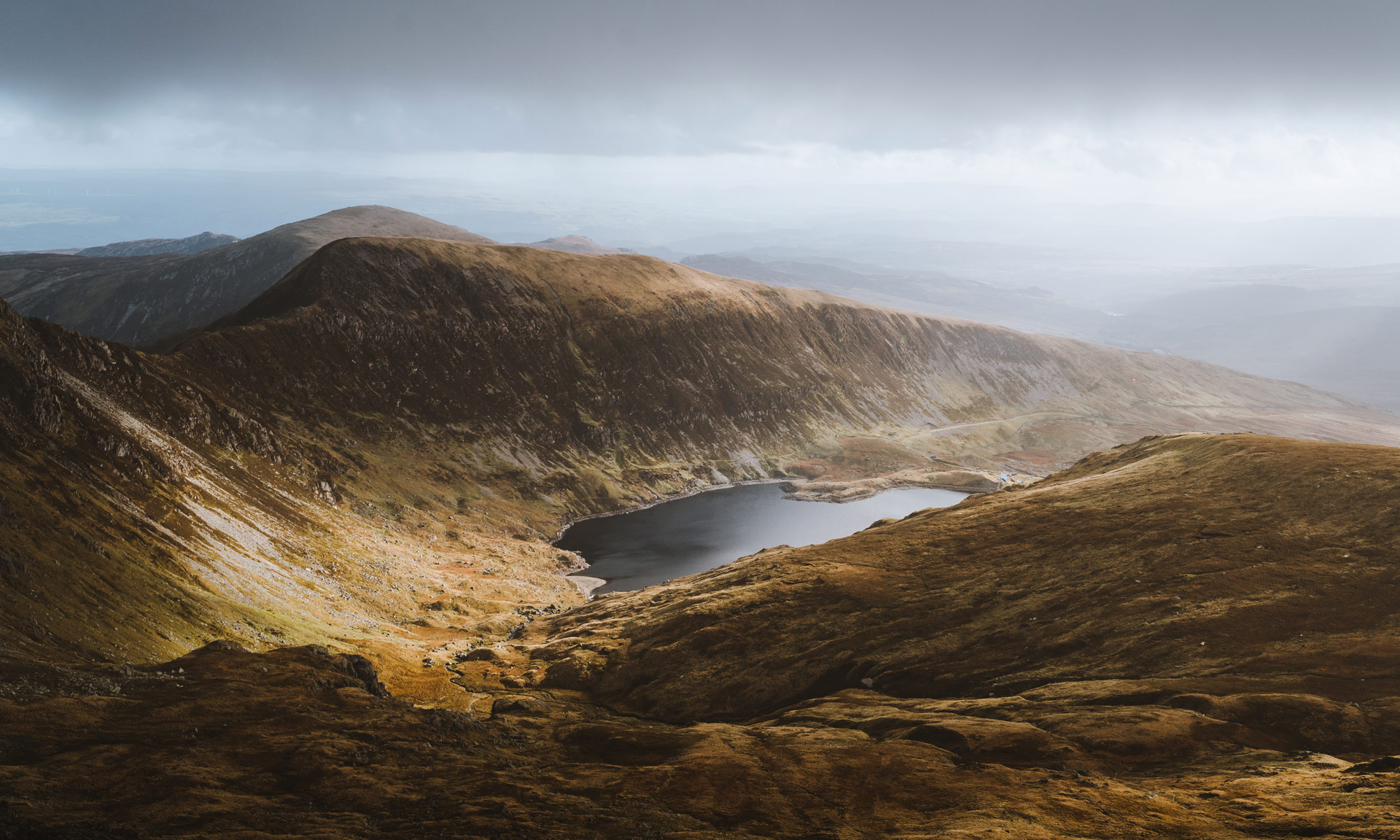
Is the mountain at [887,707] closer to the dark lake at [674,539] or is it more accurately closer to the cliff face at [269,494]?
the cliff face at [269,494]

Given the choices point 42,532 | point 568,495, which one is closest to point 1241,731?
point 42,532

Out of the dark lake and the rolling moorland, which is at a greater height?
the rolling moorland

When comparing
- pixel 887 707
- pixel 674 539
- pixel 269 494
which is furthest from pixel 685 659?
pixel 674 539

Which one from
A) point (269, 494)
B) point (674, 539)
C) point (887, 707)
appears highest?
point (269, 494)

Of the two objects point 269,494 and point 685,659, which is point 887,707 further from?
point 269,494

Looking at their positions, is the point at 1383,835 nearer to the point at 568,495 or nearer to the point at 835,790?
the point at 835,790

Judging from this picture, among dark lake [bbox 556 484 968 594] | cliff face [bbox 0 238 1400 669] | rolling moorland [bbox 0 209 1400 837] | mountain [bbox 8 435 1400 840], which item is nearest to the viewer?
mountain [bbox 8 435 1400 840]

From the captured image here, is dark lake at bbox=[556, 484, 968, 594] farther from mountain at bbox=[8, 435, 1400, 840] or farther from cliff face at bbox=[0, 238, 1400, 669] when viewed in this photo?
mountain at bbox=[8, 435, 1400, 840]

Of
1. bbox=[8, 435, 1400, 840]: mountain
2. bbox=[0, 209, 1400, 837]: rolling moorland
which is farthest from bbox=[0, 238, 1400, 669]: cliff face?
bbox=[8, 435, 1400, 840]: mountain

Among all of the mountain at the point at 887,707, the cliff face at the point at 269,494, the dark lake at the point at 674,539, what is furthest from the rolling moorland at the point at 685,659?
the dark lake at the point at 674,539
